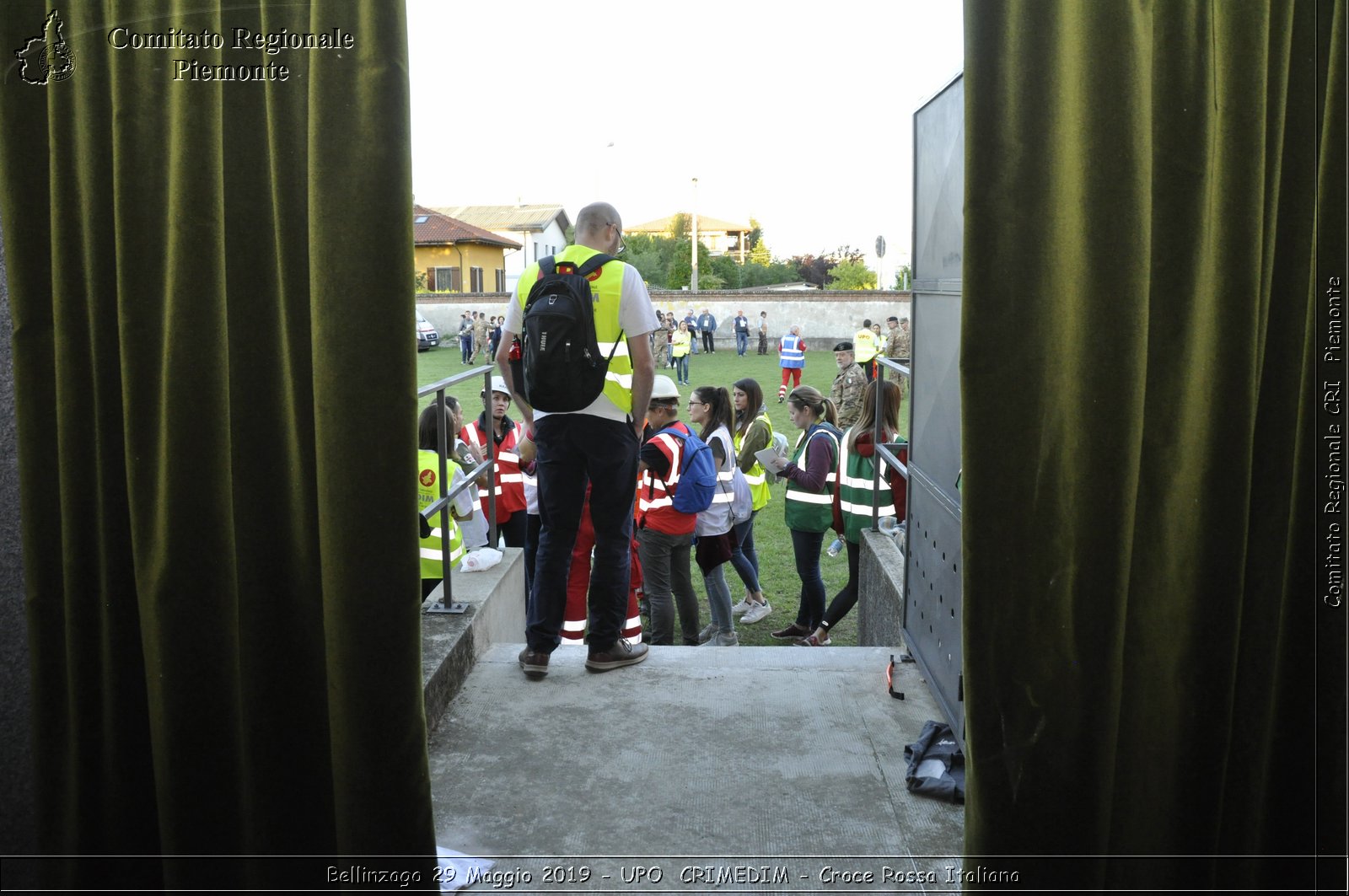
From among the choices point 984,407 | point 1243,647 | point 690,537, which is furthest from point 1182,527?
point 690,537

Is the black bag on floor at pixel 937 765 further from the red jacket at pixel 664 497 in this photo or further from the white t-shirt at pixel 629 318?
the red jacket at pixel 664 497

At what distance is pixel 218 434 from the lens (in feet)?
6.95

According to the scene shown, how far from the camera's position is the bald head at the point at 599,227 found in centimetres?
369

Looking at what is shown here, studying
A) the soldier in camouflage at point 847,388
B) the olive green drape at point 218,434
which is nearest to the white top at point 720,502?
the olive green drape at point 218,434

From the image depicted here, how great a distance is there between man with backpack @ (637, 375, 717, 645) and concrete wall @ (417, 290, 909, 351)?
1177 inches

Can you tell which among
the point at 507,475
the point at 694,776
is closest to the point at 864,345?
the point at 507,475

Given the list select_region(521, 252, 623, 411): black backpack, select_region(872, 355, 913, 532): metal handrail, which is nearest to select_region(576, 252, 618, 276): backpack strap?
select_region(521, 252, 623, 411): black backpack

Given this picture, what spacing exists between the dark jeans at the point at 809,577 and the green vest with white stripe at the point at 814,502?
0.23 feet

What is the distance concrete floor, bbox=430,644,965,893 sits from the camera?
8.59 feet

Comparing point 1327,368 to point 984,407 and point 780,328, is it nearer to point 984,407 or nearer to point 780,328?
point 984,407

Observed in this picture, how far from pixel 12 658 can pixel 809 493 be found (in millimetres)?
4362

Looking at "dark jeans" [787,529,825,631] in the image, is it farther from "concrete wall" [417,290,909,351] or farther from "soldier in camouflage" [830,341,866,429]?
"concrete wall" [417,290,909,351]

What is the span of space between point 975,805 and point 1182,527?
0.68m

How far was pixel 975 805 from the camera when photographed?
211 cm
